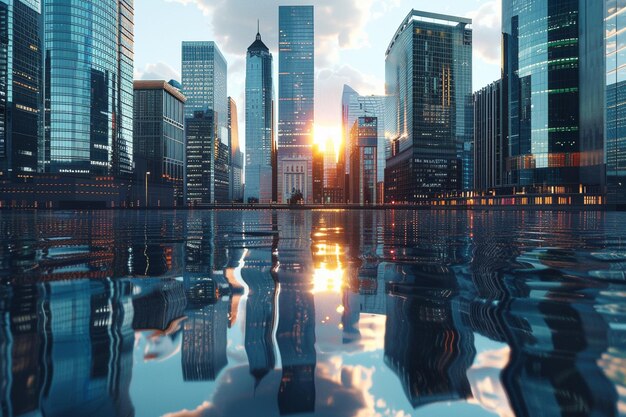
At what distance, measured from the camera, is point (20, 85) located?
157 metres

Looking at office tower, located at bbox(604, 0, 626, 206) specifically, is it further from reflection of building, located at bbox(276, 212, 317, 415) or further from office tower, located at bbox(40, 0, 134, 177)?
office tower, located at bbox(40, 0, 134, 177)

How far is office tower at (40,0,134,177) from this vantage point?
15462cm

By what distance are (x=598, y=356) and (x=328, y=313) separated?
7.72 feet

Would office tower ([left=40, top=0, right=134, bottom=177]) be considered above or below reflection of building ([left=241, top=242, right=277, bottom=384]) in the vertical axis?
above

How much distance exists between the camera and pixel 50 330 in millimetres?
3680

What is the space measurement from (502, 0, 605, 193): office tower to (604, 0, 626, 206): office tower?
7.82 m

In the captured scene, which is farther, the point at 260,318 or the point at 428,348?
the point at 260,318

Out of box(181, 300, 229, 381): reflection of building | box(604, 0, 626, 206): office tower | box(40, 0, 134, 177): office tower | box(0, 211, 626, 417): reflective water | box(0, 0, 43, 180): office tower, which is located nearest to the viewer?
box(0, 211, 626, 417): reflective water

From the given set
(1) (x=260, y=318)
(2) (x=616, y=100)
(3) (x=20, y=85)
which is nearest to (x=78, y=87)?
(3) (x=20, y=85)

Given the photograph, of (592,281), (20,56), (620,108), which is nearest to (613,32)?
(620,108)

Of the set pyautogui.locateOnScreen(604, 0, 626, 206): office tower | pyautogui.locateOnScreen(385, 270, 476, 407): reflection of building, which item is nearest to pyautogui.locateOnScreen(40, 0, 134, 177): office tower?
pyautogui.locateOnScreen(604, 0, 626, 206): office tower

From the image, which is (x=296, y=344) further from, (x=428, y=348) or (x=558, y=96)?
(x=558, y=96)

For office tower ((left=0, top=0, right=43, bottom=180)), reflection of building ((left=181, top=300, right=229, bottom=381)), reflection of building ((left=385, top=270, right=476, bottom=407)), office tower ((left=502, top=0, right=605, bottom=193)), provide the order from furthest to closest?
office tower ((left=0, top=0, right=43, bottom=180))
office tower ((left=502, top=0, right=605, bottom=193))
reflection of building ((left=181, top=300, right=229, bottom=381))
reflection of building ((left=385, top=270, right=476, bottom=407))

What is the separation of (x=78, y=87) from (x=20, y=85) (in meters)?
20.9
